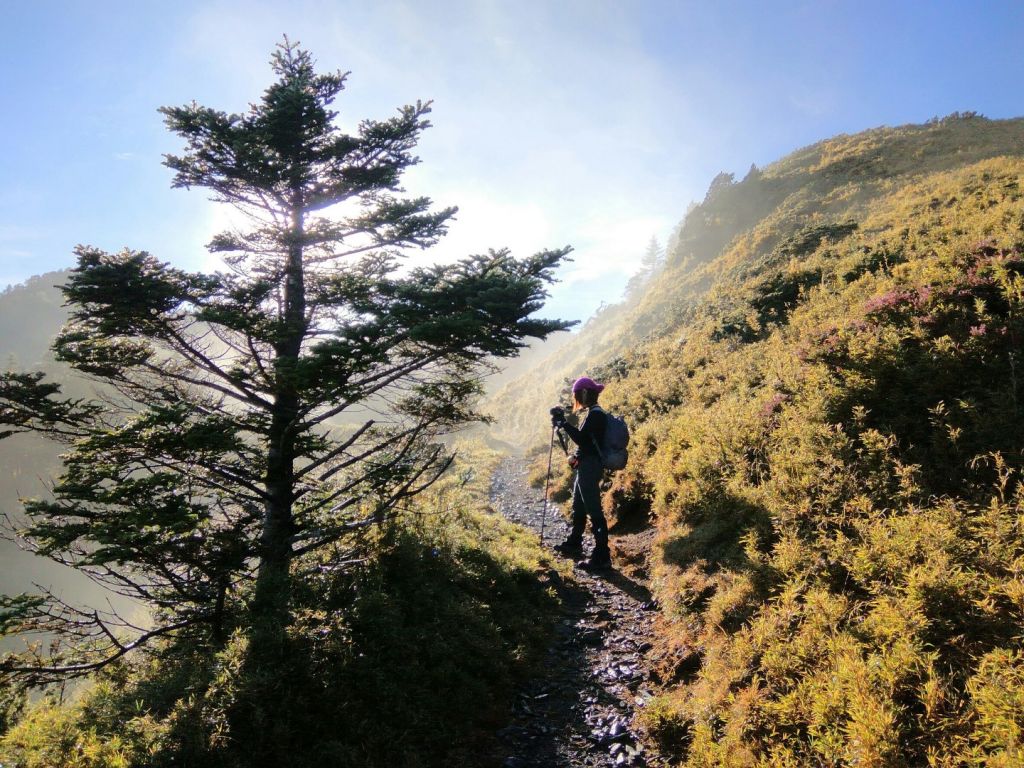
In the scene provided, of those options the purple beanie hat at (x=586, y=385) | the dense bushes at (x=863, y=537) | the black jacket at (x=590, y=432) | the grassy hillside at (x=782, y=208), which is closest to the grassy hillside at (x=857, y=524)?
the dense bushes at (x=863, y=537)

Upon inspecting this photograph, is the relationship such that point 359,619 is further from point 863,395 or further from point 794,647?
point 863,395

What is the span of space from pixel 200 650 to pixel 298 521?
1994 mm

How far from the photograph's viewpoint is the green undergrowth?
4258 mm

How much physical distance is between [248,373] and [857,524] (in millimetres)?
8341

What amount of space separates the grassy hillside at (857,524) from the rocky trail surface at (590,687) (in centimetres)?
45

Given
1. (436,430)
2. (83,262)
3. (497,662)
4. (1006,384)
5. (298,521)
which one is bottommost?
(497,662)

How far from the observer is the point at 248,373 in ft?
22.2

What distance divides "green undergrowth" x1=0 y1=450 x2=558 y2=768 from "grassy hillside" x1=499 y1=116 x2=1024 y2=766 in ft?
7.52

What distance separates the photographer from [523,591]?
26.5 ft

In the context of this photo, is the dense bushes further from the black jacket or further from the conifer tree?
the conifer tree

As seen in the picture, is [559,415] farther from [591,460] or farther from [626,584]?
[626,584]

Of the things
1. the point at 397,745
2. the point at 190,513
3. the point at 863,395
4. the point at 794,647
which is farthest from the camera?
the point at 863,395

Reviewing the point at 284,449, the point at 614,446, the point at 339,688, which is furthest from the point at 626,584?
the point at 284,449

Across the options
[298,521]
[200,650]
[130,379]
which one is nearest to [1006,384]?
[298,521]
